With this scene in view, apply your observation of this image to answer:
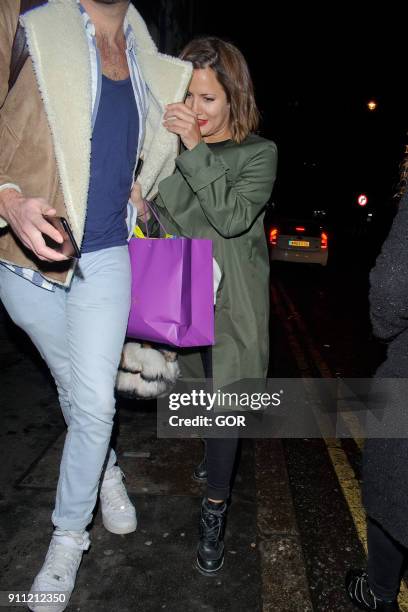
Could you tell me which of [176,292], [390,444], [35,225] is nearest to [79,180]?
[35,225]

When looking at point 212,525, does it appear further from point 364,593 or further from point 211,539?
point 364,593

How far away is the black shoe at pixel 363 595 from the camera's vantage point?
1997mm

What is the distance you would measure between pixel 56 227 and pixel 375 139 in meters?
49.4

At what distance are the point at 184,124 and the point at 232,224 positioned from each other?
48cm

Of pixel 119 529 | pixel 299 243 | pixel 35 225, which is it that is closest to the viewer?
pixel 35 225

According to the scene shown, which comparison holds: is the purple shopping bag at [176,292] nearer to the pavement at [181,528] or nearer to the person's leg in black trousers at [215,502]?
the person's leg in black trousers at [215,502]

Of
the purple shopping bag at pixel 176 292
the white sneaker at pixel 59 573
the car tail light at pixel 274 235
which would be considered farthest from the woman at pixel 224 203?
the car tail light at pixel 274 235

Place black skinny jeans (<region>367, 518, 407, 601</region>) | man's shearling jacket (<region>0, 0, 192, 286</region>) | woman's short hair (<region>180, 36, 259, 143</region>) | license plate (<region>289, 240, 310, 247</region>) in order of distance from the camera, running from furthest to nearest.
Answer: license plate (<region>289, 240, 310, 247</region>) → woman's short hair (<region>180, 36, 259, 143</region>) → black skinny jeans (<region>367, 518, 407, 601</region>) → man's shearling jacket (<region>0, 0, 192, 286</region>)

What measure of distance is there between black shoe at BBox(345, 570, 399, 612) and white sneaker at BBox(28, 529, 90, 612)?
3.78ft

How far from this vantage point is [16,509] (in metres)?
2.62

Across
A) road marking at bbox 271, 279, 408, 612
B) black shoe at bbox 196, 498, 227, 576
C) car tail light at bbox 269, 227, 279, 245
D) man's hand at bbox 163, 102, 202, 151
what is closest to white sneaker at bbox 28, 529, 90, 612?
black shoe at bbox 196, 498, 227, 576

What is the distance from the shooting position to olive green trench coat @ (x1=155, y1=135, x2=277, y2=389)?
207 centimetres

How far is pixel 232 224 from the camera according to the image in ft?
6.83

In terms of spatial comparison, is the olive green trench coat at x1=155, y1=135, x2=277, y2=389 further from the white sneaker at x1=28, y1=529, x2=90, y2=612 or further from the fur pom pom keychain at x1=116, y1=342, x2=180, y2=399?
the white sneaker at x1=28, y1=529, x2=90, y2=612
